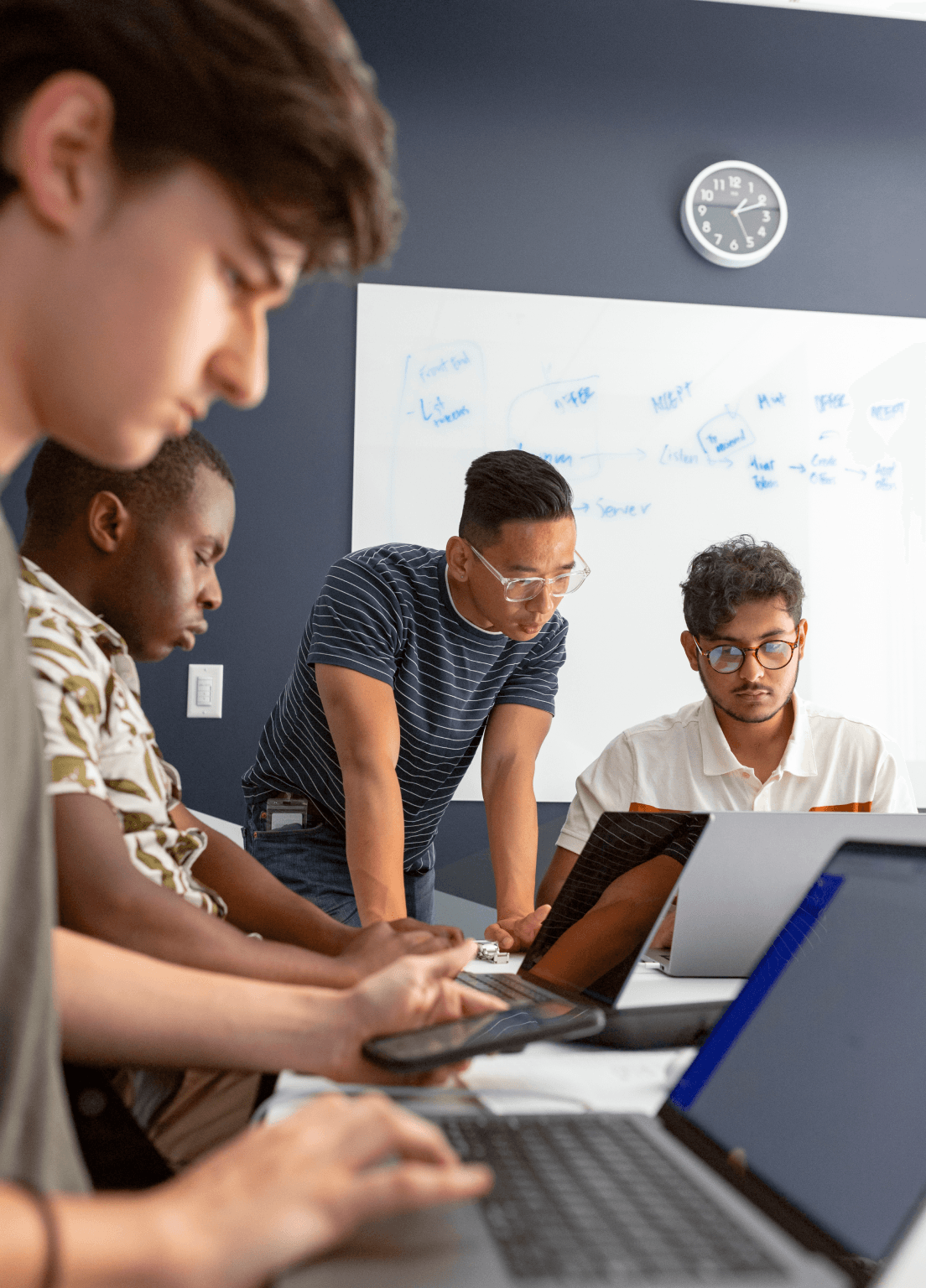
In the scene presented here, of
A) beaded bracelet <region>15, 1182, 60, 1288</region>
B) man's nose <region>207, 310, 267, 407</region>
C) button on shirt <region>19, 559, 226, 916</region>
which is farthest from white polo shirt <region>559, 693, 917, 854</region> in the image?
beaded bracelet <region>15, 1182, 60, 1288</region>

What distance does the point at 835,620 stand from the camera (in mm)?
2529

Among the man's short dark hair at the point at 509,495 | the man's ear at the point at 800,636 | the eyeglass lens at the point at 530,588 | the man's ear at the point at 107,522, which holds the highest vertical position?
the man's short dark hair at the point at 509,495

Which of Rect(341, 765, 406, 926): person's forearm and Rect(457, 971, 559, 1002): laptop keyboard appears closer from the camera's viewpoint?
Rect(457, 971, 559, 1002): laptop keyboard

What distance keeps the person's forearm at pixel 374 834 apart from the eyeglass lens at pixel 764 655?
0.57 m

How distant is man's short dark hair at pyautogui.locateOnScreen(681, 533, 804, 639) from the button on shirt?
0.98 metres

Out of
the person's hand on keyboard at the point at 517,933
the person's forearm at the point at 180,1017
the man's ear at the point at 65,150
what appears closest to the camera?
the man's ear at the point at 65,150

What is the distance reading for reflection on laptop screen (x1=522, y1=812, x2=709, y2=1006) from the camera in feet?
3.05

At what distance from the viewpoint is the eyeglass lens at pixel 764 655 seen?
5.31ft

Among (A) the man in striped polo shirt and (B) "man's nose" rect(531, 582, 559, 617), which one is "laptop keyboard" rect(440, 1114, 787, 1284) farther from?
(B) "man's nose" rect(531, 582, 559, 617)

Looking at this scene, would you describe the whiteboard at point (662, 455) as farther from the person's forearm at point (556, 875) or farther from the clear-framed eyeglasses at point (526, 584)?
the clear-framed eyeglasses at point (526, 584)

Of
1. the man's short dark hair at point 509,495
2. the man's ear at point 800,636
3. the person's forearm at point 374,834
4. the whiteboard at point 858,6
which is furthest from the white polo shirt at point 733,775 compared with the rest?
the whiteboard at point 858,6

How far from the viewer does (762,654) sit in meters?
1.62

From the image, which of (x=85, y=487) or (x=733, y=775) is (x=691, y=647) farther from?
(x=85, y=487)

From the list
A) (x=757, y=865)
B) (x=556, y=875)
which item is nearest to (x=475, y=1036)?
(x=757, y=865)
